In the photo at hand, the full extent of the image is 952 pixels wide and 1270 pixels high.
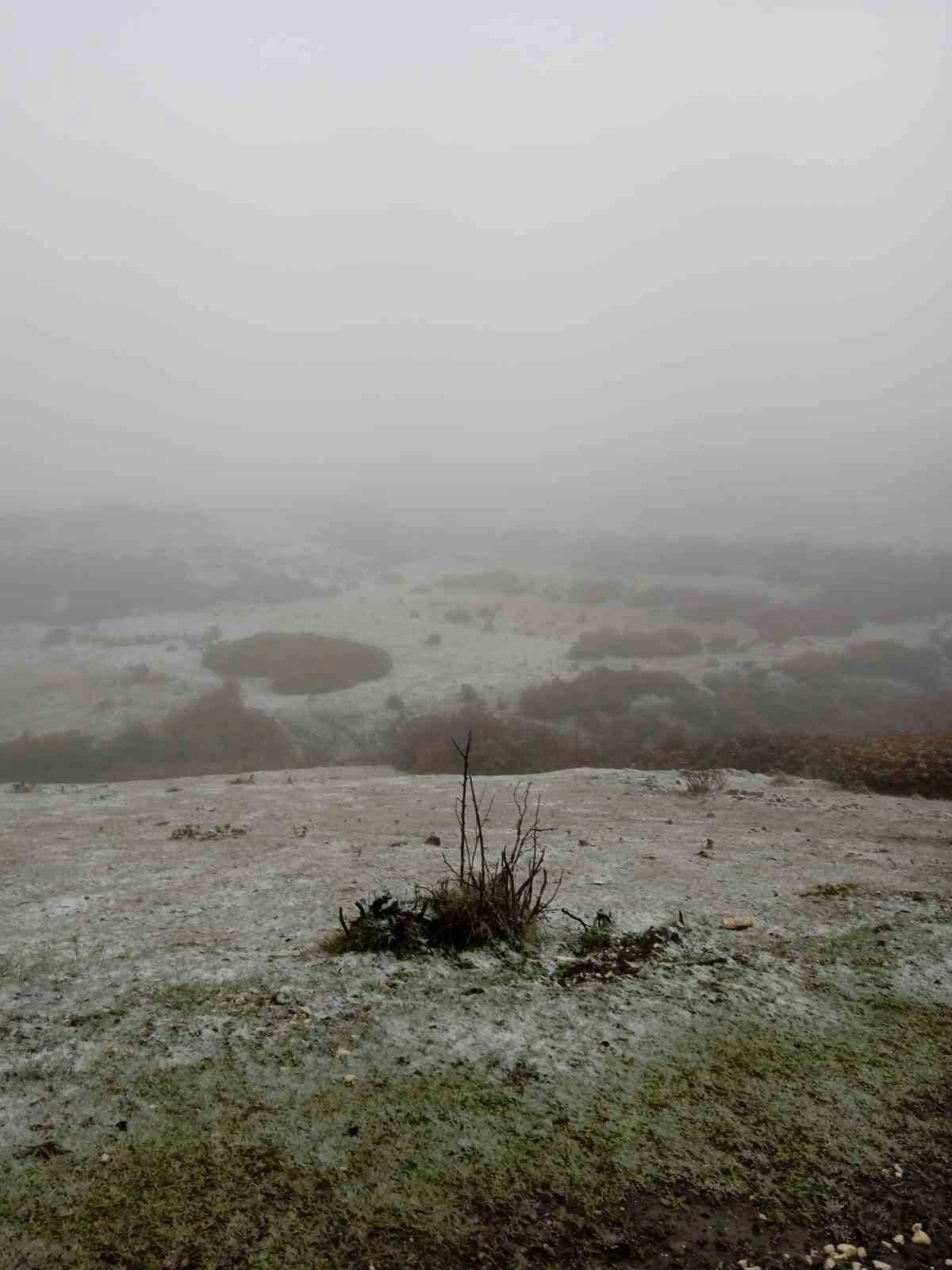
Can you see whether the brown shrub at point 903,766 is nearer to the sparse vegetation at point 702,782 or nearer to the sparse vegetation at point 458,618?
the sparse vegetation at point 702,782

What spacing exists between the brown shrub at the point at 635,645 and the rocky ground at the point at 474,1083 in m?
20.0

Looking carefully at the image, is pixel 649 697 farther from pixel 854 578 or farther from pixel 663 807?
pixel 854 578

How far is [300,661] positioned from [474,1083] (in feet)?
77.0

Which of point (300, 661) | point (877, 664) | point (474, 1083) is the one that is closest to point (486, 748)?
point (300, 661)

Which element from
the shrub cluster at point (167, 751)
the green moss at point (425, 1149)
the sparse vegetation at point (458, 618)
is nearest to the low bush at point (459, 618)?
the sparse vegetation at point (458, 618)

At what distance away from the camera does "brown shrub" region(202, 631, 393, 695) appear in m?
25.0

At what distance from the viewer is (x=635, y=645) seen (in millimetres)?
28484

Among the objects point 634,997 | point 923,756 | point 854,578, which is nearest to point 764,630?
point 854,578

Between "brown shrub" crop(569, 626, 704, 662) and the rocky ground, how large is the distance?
20.0 m

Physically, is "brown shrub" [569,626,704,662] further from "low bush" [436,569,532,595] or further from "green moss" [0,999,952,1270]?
"green moss" [0,999,952,1270]

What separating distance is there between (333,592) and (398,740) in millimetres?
20420

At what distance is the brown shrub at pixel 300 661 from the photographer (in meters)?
25.0

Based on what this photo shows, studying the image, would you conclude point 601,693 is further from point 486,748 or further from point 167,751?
point 167,751

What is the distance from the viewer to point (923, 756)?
14.2 meters
